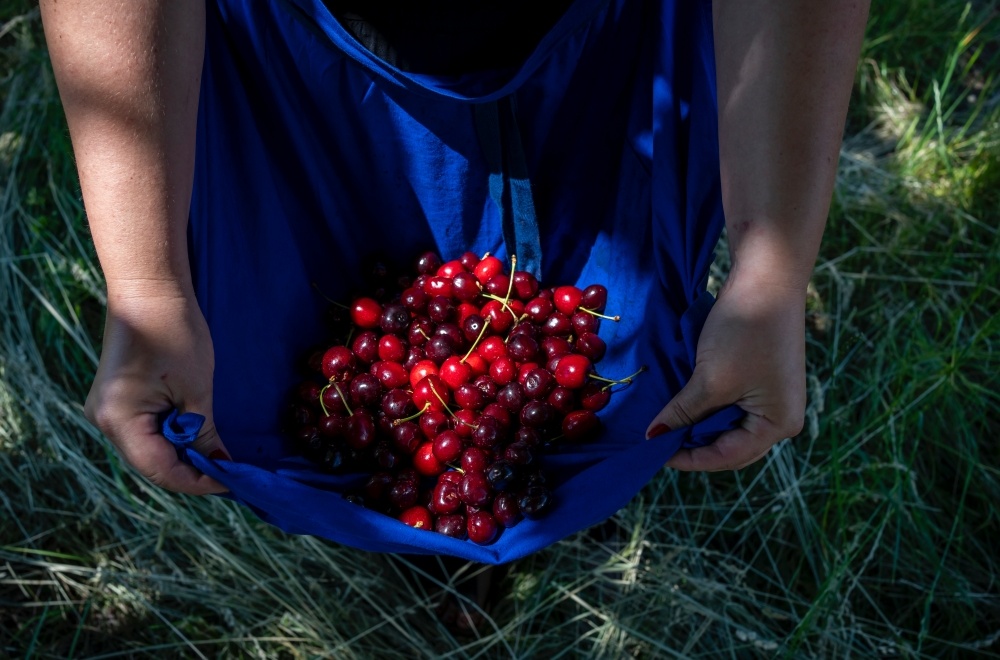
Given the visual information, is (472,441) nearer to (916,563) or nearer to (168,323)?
(168,323)

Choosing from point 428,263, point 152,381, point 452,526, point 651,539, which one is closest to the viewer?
point 152,381

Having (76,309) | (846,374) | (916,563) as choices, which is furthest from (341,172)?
(916,563)

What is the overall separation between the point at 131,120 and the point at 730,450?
0.86 m

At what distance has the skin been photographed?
39.3 inches

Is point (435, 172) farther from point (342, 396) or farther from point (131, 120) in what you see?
point (131, 120)

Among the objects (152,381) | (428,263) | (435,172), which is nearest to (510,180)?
(435,172)

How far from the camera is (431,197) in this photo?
1.49 m

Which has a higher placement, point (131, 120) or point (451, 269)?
point (131, 120)

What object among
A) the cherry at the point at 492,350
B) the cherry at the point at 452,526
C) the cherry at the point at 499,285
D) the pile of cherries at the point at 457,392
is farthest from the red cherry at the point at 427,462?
the cherry at the point at 499,285

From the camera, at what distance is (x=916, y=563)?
64.9 inches

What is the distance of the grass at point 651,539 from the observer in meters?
1.55

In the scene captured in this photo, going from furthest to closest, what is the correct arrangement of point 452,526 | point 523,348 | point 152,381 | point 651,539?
1. point 651,539
2. point 523,348
3. point 452,526
4. point 152,381

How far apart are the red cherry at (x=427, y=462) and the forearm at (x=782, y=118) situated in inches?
22.5

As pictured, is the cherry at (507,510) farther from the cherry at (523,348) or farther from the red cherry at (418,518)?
the cherry at (523,348)
